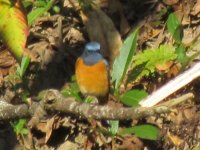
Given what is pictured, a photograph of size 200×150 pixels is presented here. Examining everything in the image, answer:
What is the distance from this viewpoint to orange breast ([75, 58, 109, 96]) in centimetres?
457

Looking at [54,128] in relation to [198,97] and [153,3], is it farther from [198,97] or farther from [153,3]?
[153,3]

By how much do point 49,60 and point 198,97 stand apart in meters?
1.38

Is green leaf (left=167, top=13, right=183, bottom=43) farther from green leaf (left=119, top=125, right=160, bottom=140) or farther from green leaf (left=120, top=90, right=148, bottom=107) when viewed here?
green leaf (left=119, top=125, right=160, bottom=140)

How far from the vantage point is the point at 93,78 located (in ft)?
15.2

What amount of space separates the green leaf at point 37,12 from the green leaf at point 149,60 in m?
0.93

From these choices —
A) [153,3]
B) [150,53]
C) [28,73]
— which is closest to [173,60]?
[150,53]

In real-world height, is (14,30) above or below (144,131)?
above

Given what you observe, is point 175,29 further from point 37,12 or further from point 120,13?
point 37,12

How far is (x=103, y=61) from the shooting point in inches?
181

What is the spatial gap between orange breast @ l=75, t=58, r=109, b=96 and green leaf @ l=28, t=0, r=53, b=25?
1.73ft

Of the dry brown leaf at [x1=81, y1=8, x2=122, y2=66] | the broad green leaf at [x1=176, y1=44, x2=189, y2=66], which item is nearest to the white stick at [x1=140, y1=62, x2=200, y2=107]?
the broad green leaf at [x1=176, y1=44, x2=189, y2=66]

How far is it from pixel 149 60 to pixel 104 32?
2.53 ft

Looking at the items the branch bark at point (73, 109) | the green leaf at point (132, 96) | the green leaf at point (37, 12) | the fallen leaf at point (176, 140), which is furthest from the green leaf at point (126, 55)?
the branch bark at point (73, 109)

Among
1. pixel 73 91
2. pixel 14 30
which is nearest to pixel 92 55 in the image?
pixel 73 91
